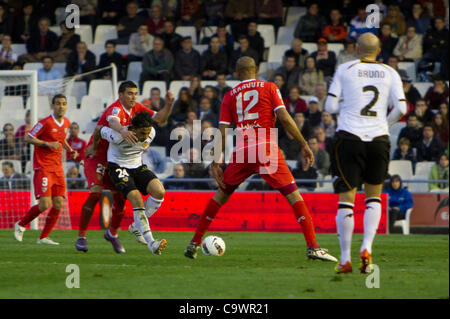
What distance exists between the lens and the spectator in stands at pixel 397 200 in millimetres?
16438

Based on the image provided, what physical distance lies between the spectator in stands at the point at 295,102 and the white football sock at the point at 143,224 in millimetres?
8979

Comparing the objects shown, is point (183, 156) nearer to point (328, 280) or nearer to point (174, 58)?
point (174, 58)

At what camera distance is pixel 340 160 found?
8.10 metres

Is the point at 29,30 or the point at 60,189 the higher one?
the point at 29,30

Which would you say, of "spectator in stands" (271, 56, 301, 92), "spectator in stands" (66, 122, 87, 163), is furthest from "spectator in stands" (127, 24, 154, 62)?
"spectator in stands" (66, 122, 87, 163)

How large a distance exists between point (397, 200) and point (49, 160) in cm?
693

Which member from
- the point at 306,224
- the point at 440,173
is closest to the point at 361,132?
the point at 306,224

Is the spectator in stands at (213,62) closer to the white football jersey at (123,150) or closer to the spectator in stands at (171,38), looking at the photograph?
the spectator in stands at (171,38)

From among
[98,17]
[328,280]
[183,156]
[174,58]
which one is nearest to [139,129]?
[328,280]

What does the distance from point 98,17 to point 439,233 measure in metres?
11.8

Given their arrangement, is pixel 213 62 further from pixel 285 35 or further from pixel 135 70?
pixel 285 35

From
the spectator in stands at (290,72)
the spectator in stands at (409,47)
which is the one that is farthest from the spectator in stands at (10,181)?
the spectator in stands at (409,47)

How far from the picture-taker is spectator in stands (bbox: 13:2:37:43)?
76.2 ft

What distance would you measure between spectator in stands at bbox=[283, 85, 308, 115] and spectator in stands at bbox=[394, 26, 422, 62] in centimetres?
302
